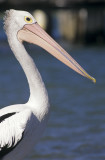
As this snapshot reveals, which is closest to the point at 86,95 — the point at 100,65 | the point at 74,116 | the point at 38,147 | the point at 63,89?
the point at 63,89

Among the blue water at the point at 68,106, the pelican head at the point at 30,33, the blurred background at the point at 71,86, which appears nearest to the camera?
the pelican head at the point at 30,33

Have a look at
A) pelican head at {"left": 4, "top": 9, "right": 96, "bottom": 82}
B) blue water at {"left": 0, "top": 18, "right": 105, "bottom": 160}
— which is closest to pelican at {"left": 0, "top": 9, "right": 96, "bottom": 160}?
pelican head at {"left": 4, "top": 9, "right": 96, "bottom": 82}

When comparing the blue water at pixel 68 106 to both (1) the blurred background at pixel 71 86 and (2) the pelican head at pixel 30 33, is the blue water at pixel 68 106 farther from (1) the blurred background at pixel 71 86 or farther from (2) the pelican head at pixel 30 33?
(2) the pelican head at pixel 30 33

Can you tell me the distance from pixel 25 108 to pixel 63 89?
960 centimetres

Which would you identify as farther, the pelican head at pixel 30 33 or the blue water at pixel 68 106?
the blue water at pixel 68 106

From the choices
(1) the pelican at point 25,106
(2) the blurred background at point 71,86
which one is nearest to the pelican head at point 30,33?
(1) the pelican at point 25,106

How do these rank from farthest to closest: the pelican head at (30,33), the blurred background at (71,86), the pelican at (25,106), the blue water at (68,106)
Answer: the blurred background at (71,86), the blue water at (68,106), the pelican head at (30,33), the pelican at (25,106)

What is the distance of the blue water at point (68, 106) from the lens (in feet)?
25.8

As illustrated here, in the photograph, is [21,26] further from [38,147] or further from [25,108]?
[38,147]

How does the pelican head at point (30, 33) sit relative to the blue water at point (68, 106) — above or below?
below

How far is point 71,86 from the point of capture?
14.8 metres

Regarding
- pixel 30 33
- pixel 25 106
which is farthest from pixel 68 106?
pixel 25 106

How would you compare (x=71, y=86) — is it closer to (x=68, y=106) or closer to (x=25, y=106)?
(x=68, y=106)

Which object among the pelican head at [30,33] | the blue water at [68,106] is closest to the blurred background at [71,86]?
the blue water at [68,106]
